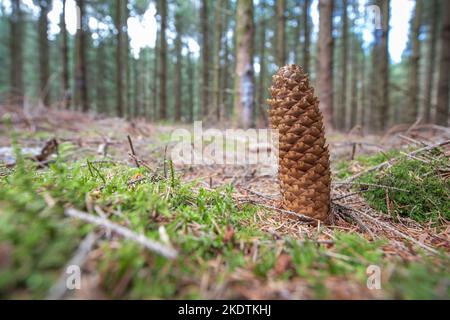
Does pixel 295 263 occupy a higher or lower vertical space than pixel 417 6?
lower

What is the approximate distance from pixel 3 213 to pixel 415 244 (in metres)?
1.58

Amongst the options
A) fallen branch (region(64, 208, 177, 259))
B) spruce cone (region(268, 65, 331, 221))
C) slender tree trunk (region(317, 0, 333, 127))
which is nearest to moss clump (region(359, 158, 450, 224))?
spruce cone (region(268, 65, 331, 221))

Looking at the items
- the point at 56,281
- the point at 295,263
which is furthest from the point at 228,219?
the point at 56,281

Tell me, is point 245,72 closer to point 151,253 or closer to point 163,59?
point 151,253

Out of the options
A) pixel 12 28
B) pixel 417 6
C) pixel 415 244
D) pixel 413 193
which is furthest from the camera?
pixel 12 28

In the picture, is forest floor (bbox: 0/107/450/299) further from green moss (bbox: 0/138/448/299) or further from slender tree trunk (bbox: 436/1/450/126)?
slender tree trunk (bbox: 436/1/450/126)

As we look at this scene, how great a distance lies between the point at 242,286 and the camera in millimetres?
854

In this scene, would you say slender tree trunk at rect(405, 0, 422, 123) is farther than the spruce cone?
Yes

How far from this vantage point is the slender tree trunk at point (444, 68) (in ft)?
20.6

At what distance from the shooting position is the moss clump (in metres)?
1.75

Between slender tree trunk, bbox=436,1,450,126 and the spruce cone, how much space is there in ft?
20.3

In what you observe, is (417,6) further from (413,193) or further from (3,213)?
(3,213)

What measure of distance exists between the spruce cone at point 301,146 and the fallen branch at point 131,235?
960 mm
